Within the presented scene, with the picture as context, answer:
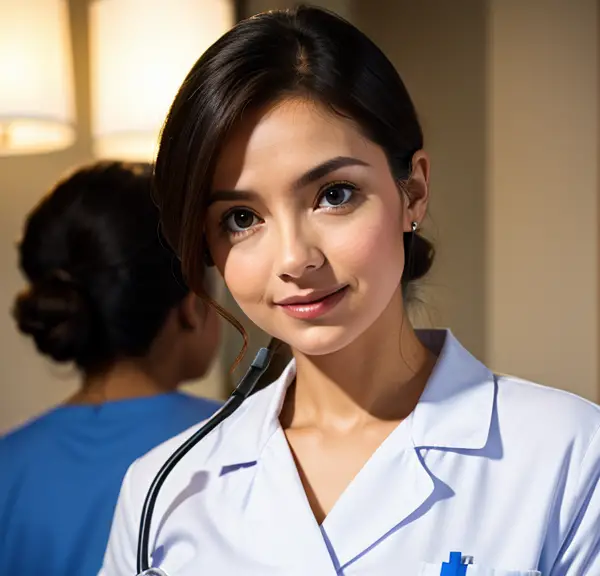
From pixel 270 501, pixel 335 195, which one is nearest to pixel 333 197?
pixel 335 195

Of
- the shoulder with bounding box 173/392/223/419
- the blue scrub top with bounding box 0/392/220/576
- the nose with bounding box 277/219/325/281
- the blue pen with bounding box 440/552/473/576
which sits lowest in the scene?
the blue scrub top with bounding box 0/392/220/576

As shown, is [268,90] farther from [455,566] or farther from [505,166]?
[505,166]

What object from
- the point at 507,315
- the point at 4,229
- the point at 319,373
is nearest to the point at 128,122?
the point at 4,229

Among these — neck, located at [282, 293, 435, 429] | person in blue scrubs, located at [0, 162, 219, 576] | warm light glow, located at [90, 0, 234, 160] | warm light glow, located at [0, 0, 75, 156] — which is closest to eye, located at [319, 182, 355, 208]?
neck, located at [282, 293, 435, 429]

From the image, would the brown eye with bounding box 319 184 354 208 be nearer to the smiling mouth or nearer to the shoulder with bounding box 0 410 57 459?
the smiling mouth

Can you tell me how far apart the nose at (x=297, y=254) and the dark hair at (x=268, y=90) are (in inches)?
3.1

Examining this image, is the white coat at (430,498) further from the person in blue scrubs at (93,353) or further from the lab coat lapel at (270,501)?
the person in blue scrubs at (93,353)

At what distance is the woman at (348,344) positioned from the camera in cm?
68

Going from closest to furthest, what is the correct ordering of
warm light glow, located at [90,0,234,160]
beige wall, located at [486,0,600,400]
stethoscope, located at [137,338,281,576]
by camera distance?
stethoscope, located at [137,338,281,576] < warm light glow, located at [90,0,234,160] < beige wall, located at [486,0,600,400]

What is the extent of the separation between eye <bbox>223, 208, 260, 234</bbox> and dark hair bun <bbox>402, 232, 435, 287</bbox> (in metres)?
0.14

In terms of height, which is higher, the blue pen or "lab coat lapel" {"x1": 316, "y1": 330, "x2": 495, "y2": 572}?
"lab coat lapel" {"x1": 316, "y1": 330, "x2": 495, "y2": 572}

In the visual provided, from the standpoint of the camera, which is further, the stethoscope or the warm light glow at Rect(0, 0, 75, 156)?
the warm light glow at Rect(0, 0, 75, 156)

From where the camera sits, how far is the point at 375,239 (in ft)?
2.26

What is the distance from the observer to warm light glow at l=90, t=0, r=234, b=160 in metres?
1.15
